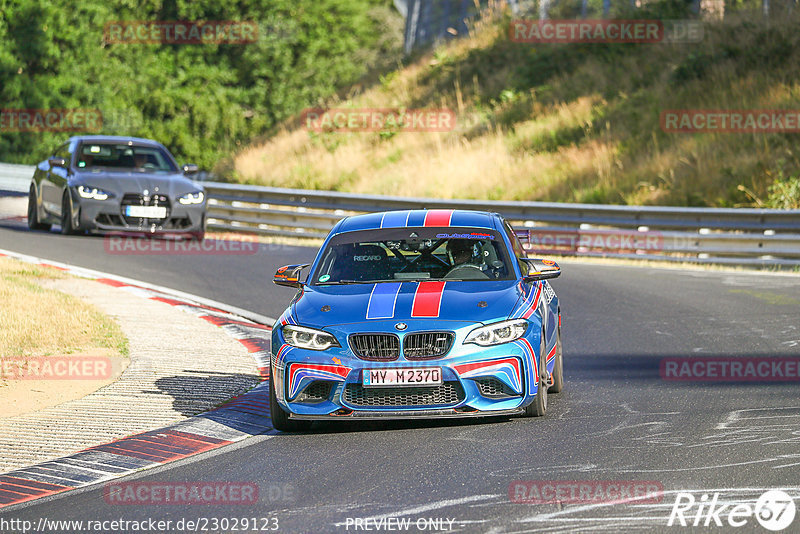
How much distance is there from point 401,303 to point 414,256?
3.64ft

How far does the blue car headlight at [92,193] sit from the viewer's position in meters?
20.4

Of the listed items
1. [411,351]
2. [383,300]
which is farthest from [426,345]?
[383,300]

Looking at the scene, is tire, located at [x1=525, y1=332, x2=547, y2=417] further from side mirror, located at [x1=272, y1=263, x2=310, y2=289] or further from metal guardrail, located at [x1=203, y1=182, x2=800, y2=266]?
metal guardrail, located at [x1=203, y1=182, x2=800, y2=266]

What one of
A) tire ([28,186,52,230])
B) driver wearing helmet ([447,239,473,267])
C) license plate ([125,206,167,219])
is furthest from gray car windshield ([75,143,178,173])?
driver wearing helmet ([447,239,473,267])

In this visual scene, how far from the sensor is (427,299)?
8508 millimetres

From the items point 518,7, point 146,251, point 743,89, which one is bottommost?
point 146,251

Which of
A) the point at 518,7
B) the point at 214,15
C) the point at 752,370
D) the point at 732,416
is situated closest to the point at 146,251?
the point at 752,370

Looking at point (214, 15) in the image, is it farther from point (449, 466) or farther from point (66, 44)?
point (449, 466)

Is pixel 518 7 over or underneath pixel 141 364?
over

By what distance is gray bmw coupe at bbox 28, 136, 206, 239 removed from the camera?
20422mm

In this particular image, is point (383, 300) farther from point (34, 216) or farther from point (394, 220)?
point (34, 216)

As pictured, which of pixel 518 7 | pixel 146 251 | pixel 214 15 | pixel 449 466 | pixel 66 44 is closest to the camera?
pixel 449 466

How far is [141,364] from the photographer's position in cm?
1095

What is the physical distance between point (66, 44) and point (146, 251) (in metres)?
35.8
